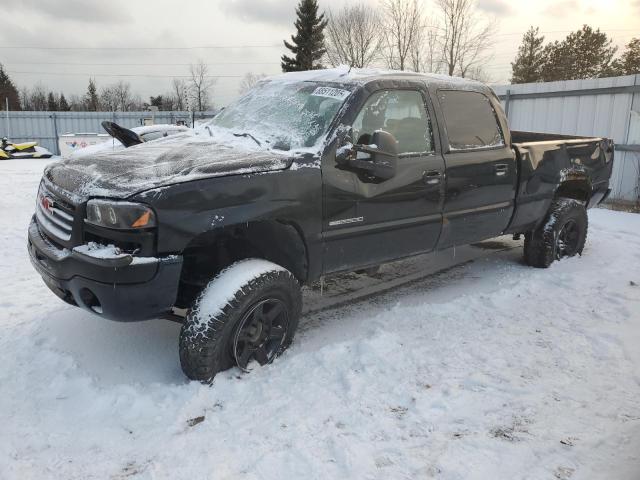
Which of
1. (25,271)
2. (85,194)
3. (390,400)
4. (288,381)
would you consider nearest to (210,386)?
(288,381)

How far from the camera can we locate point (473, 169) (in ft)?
14.5

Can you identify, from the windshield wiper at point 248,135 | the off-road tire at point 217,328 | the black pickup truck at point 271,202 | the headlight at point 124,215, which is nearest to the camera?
the headlight at point 124,215

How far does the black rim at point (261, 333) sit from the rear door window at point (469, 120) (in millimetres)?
2021

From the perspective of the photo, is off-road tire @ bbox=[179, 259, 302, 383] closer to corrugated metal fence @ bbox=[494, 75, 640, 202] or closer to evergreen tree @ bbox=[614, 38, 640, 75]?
corrugated metal fence @ bbox=[494, 75, 640, 202]

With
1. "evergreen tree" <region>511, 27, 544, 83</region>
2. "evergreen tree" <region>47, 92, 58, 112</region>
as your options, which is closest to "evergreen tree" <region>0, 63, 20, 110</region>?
"evergreen tree" <region>47, 92, 58, 112</region>

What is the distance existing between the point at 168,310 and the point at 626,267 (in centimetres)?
496

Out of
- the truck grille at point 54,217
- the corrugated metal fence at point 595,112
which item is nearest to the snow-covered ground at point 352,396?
the truck grille at point 54,217

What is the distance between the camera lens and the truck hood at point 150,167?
113 inches

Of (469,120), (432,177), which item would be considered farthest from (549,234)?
(432,177)

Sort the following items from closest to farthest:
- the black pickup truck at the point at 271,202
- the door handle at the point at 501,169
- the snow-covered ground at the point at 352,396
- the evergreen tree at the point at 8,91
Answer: the snow-covered ground at the point at 352,396 < the black pickup truck at the point at 271,202 < the door handle at the point at 501,169 < the evergreen tree at the point at 8,91

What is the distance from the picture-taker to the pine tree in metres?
40.2

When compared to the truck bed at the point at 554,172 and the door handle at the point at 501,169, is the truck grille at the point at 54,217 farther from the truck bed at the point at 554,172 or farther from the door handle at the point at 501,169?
the truck bed at the point at 554,172

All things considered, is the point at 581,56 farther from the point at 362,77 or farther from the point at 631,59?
the point at 362,77

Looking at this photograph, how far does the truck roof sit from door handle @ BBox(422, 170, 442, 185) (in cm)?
78
